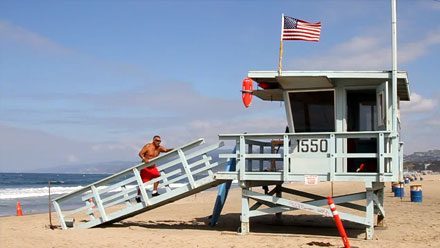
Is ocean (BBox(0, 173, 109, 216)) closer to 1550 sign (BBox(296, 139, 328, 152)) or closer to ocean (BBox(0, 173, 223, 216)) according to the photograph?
ocean (BBox(0, 173, 223, 216))

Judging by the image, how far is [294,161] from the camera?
1208 cm

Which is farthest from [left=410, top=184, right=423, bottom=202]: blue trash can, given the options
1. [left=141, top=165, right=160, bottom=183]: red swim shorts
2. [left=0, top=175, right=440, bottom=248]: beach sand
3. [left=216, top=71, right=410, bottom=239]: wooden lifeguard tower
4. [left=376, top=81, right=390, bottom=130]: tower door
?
[left=141, top=165, right=160, bottom=183]: red swim shorts

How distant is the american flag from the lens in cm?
1287

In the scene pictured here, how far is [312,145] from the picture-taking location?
12.0 meters

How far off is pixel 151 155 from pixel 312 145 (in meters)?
→ 4.08

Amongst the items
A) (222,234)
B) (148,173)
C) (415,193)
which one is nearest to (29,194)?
(415,193)

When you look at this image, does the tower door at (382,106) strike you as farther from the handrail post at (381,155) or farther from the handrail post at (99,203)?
the handrail post at (99,203)

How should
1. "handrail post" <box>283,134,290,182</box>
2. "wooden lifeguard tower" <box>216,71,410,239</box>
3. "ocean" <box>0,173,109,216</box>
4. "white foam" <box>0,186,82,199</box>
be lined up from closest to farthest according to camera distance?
"wooden lifeguard tower" <box>216,71,410,239</box> → "handrail post" <box>283,134,290,182</box> → "ocean" <box>0,173,109,216</box> → "white foam" <box>0,186,82,199</box>

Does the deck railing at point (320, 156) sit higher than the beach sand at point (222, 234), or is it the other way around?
the deck railing at point (320, 156)

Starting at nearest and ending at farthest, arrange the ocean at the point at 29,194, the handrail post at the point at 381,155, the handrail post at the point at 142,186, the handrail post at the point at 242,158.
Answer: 1. the handrail post at the point at 381,155
2. the handrail post at the point at 242,158
3. the handrail post at the point at 142,186
4. the ocean at the point at 29,194

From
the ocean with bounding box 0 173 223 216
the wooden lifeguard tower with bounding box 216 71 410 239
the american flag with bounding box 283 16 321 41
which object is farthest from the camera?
the ocean with bounding box 0 173 223 216

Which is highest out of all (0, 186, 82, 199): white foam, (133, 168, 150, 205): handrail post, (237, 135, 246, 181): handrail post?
(237, 135, 246, 181): handrail post

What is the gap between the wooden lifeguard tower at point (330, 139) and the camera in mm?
11586

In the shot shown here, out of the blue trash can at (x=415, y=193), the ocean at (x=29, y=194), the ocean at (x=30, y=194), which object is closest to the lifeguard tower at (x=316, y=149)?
the ocean at (x=30, y=194)
